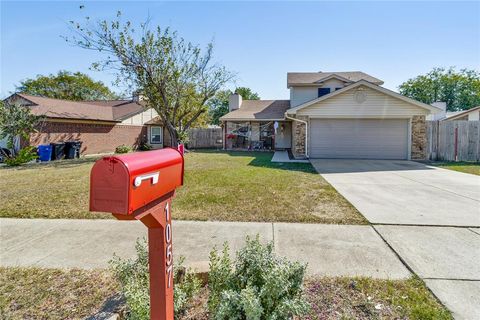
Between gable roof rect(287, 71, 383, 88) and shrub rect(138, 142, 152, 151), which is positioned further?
shrub rect(138, 142, 152, 151)

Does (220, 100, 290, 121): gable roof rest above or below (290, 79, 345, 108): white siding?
below

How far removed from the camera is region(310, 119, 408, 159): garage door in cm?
1455

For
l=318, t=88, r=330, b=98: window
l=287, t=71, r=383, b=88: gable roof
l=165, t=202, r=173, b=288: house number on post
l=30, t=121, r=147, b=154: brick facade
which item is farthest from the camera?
l=318, t=88, r=330, b=98: window

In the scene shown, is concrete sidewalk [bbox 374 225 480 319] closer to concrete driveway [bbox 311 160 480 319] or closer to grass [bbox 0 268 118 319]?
concrete driveway [bbox 311 160 480 319]

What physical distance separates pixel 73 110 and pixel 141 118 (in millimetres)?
6493

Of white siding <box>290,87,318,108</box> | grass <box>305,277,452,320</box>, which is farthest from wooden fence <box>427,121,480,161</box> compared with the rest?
grass <box>305,277,452,320</box>

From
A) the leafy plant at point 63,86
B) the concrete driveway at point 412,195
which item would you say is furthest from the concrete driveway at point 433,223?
the leafy plant at point 63,86

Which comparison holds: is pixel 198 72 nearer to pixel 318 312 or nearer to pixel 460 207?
pixel 460 207

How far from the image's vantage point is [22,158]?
529 inches

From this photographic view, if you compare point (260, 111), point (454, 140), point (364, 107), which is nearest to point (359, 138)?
point (364, 107)

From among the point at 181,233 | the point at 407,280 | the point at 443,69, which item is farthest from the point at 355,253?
the point at 443,69

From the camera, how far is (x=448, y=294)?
8.41 feet

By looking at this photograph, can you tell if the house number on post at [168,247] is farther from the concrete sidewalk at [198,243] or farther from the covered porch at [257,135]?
the covered porch at [257,135]

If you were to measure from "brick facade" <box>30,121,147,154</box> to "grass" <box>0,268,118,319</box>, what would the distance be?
52.2 ft
